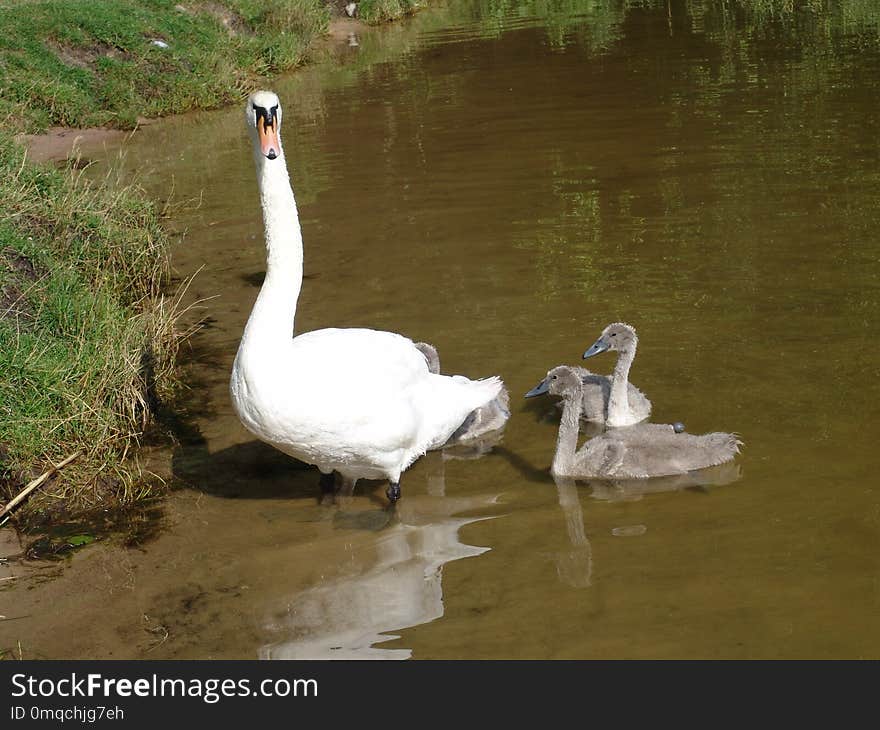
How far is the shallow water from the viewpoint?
5.58 m

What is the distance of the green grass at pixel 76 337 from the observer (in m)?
6.96

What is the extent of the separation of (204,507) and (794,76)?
1254 cm

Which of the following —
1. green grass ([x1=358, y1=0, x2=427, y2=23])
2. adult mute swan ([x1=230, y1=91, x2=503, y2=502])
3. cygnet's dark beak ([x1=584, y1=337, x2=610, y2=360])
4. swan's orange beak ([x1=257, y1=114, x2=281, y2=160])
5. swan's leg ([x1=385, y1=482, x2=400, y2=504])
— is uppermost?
green grass ([x1=358, y1=0, x2=427, y2=23])

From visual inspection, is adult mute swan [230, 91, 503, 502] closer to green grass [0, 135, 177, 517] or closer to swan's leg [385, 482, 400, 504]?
swan's leg [385, 482, 400, 504]

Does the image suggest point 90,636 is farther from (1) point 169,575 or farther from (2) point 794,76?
(2) point 794,76

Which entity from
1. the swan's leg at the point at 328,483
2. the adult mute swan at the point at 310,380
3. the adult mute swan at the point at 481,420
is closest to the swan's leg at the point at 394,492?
the adult mute swan at the point at 310,380

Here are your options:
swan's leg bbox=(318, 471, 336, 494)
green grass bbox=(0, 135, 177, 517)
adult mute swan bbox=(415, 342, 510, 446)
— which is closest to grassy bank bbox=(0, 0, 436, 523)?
green grass bbox=(0, 135, 177, 517)

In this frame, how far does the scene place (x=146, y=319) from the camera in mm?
8398

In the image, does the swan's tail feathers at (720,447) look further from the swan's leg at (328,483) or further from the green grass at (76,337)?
the green grass at (76,337)

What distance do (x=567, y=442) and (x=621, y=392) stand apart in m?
0.74

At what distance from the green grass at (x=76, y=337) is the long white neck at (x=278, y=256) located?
1.48m

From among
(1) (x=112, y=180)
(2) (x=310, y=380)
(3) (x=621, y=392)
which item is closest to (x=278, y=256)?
(2) (x=310, y=380)

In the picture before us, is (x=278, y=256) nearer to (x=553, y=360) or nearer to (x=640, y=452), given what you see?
(x=640, y=452)

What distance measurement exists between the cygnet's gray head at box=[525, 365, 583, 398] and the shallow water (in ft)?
1.30
